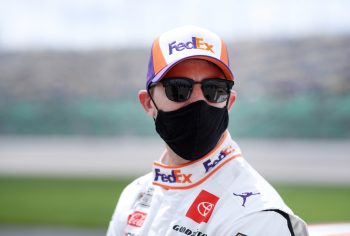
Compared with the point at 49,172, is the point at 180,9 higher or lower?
higher

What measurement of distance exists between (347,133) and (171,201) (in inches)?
552

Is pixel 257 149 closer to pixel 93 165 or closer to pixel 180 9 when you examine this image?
pixel 93 165

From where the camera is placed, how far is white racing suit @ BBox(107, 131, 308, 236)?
5.93 feet

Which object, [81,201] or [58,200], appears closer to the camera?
[81,201]

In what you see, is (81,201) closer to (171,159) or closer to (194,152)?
(171,159)

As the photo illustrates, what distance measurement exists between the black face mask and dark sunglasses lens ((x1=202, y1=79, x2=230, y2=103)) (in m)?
0.03

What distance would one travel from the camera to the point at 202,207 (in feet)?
6.42

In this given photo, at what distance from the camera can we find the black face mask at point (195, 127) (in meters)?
2.11

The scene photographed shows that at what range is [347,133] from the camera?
15.3 meters

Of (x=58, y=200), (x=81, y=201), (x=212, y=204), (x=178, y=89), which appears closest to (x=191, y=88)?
(x=178, y=89)

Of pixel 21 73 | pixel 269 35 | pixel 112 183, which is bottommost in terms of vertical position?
pixel 112 183

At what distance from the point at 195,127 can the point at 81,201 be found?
28.3 feet

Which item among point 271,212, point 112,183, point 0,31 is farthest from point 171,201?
point 0,31

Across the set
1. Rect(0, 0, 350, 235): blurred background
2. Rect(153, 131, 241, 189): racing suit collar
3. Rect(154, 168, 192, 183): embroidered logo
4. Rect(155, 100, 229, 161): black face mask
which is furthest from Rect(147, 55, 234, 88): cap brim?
Rect(0, 0, 350, 235): blurred background
